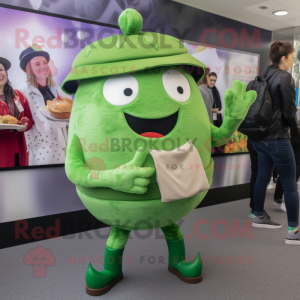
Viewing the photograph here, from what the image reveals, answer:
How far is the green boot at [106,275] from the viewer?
1.64 m

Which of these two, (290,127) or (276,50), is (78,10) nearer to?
(276,50)

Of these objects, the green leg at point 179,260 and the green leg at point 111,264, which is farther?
the green leg at point 179,260

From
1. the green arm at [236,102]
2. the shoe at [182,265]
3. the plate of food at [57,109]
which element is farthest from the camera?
the plate of food at [57,109]

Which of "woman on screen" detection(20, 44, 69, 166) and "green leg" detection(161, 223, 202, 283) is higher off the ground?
"woman on screen" detection(20, 44, 69, 166)

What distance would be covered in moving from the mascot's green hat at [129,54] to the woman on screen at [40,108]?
3.47 feet

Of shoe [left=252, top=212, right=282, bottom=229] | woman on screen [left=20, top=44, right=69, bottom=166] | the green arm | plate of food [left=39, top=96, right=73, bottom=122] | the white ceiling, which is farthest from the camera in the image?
the white ceiling

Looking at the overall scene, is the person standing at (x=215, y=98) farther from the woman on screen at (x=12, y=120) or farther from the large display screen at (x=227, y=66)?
the woman on screen at (x=12, y=120)

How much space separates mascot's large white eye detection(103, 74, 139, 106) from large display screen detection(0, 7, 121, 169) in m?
1.18

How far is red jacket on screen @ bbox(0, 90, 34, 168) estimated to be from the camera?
7.39 feet

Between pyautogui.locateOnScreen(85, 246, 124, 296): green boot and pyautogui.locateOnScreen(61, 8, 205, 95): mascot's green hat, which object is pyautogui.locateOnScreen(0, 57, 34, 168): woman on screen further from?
pyautogui.locateOnScreen(85, 246, 124, 296): green boot

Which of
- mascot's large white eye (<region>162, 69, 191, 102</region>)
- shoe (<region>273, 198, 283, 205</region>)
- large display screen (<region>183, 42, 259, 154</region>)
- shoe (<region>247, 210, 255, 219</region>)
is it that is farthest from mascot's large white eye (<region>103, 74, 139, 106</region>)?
shoe (<region>273, 198, 283, 205</region>)

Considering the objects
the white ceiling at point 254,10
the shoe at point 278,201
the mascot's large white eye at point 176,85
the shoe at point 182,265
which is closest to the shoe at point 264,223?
the shoe at point 278,201

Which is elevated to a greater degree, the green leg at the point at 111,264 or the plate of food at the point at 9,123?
the plate of food at the point at 9,123

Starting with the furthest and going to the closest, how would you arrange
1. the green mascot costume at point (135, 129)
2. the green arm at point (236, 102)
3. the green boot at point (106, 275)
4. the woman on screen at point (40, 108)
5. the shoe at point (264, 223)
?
Result: 1. the shoe at point (264, 223)
2. the woman on screen at point (40, 108)
3. the green boot at point (106, 275)
4. the green arm at point (236, 102)
5. the green mascot costume at point (135, 129)
